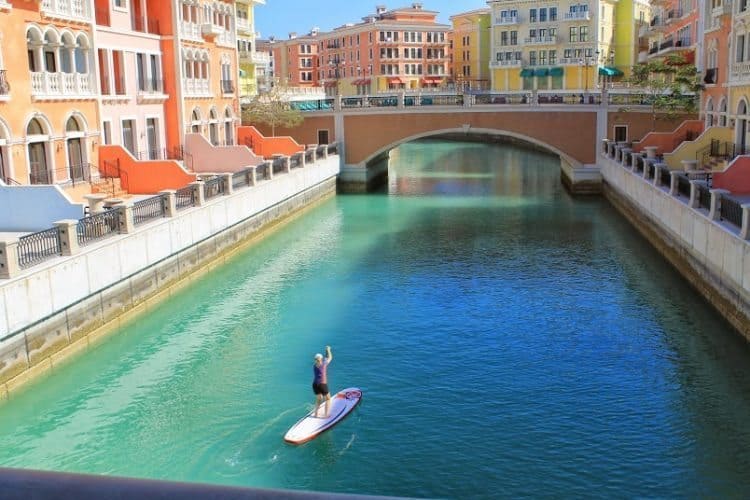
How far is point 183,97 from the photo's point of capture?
41.6 meters

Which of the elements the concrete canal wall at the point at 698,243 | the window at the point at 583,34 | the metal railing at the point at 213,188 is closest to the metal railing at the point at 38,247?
the metal railing at the point at 213,188

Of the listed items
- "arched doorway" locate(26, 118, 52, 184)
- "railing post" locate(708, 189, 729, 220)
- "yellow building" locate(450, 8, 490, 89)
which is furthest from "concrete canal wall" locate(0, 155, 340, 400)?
"yellow building" locate(450, 8, 490, 89)

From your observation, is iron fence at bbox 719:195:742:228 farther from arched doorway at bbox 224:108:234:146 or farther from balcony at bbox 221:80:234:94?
balcony at bbox 221:80:234:94

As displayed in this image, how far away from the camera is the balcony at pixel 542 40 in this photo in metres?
85.2

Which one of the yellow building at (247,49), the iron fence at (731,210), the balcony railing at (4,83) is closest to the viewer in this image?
the iron fence at (731,210)

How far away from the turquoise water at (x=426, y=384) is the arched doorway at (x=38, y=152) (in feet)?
24.6

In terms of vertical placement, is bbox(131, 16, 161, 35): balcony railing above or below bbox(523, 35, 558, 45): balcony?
below

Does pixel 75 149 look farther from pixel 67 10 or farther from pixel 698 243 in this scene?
pixel 698 243

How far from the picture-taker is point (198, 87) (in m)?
43.7

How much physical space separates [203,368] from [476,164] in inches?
1975

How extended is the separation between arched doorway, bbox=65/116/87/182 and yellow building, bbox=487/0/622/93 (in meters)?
60.5

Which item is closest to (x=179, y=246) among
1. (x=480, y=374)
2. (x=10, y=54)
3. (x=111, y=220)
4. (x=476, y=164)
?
(x=111, y=220)

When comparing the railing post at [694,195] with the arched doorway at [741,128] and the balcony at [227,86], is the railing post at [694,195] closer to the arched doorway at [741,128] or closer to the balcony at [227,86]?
the arched doorway at [741,128]

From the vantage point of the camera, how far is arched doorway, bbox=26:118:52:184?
28.3 meters
